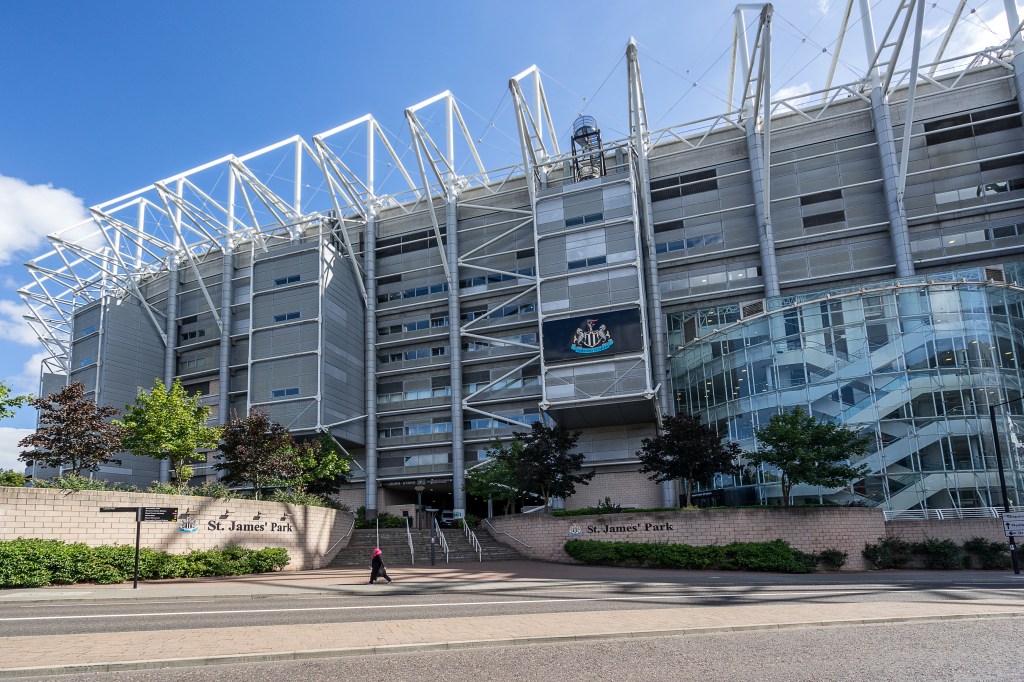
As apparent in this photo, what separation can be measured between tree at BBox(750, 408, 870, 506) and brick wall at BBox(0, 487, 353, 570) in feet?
68.8

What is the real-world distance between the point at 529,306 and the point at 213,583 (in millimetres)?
39566

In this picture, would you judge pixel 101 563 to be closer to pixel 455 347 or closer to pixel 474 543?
pixel 474 543

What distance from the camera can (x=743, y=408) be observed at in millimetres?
42000

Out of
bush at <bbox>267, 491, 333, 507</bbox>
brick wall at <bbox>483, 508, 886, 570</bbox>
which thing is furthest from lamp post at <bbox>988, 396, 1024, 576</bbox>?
bush at <bbox>267, 491, 333, 507</bbox>

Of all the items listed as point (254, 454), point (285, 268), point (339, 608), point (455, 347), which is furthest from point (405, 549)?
point (285, 268)

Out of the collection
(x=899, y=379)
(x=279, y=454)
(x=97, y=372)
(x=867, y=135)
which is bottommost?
(x=279, y=454)

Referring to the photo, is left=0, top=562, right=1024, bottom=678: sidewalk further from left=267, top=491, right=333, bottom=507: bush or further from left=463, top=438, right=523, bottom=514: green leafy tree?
left=463, top=438, right=523, bottom=514: green leafy tree

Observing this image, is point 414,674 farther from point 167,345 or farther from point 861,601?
A: point 167,345

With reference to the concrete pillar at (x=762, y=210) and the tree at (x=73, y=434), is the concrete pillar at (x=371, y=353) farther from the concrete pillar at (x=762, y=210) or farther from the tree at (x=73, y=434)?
the tree at (x=73, y=434)

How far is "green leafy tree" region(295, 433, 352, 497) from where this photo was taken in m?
42.5

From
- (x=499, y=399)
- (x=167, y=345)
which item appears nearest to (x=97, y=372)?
(x=167, y=345)

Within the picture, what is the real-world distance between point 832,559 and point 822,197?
3127 cm

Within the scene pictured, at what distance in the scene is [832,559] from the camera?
104 ft

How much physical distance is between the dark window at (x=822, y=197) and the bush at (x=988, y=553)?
29412mm
